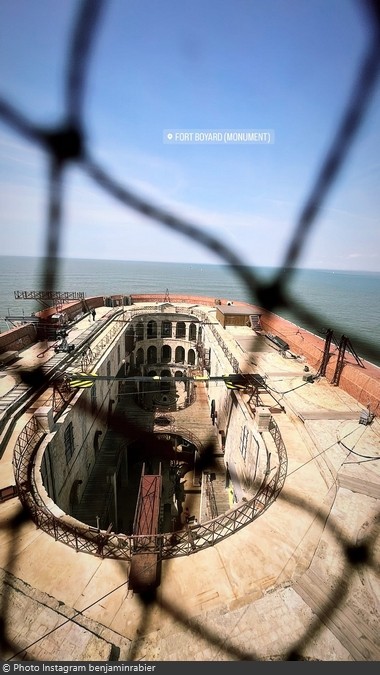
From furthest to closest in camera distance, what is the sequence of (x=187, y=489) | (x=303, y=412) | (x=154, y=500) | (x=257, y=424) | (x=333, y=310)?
(x=333, y=310) → (x=187, y=489) → (x=303, y=412) → (x=257, y=424) → (x=154, y=500)

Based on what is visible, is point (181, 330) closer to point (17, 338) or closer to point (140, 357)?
point (140, 357)

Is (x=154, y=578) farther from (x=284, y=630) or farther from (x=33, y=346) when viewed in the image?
(x=33, y=346)

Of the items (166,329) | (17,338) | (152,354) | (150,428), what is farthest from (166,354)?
(17,338)

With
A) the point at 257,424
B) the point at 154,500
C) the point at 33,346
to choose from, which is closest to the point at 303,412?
the point at 257,424

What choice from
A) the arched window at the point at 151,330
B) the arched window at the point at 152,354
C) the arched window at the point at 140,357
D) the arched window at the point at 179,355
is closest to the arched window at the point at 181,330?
the arched window at the point at 179,355

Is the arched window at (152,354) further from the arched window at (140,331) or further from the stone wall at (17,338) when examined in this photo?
the stone wall at (17,338)

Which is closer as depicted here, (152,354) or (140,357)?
(140,357)
